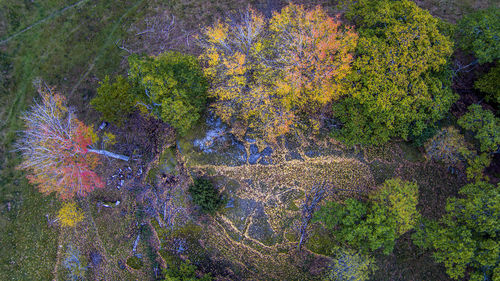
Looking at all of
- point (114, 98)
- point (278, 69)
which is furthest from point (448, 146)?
point (114, 98)

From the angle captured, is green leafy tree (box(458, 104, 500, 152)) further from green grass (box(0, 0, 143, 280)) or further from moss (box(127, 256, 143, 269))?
green grass (box(0, 0, 143, 280))

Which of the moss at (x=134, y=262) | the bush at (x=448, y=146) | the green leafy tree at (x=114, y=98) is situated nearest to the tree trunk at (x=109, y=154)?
the green leafy tree at (x=114, y=98)

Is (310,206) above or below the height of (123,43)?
below

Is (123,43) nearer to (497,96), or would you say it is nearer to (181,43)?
(181,43)

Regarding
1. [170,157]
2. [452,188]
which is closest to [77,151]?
[170,157]

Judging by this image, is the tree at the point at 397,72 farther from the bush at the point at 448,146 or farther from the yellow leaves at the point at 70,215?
the yellow leaves at the point at 70,215

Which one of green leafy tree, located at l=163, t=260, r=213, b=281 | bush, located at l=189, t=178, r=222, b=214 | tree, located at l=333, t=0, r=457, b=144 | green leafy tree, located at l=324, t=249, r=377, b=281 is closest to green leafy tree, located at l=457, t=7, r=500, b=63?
tree, located at l=333, t=0, r=457, b=144
